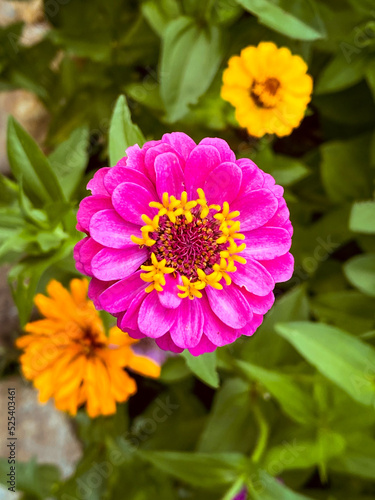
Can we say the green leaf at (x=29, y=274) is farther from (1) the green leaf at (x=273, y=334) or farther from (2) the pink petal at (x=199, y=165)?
(1) the green leaf at (x=273, y=334)

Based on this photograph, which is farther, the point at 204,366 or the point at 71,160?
the point at 71,160

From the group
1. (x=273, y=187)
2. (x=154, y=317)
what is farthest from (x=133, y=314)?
(x=273, y=187)

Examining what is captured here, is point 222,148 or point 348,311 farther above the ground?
point 222,148

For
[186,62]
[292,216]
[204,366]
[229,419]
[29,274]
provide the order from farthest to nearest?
[292,216], [229,419], [186,62], [29,274], [204,366]

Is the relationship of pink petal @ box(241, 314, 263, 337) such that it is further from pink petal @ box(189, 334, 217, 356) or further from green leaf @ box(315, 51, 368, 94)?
green leaf @ box(315, 51, 368, 94)

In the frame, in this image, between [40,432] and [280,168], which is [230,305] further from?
[40,432]

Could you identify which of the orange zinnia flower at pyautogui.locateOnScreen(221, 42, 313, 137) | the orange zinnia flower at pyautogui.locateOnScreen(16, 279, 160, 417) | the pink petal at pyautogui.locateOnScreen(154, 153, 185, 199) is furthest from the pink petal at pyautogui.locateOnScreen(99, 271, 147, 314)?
the orange zinnia flower at pyautogui.locateOnScreen(221, 42, 313, 137)
